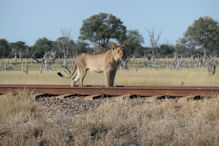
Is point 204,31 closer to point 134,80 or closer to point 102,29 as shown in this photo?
point 102,29

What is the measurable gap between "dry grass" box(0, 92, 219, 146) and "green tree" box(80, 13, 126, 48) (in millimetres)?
41335

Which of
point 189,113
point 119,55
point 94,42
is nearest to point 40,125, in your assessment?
point 189,113

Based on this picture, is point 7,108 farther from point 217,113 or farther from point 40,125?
point 217,113

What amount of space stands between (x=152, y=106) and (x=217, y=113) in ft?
4.41

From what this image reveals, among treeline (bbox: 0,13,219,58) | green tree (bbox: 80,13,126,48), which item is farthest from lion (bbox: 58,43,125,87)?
green tree (bbox: 80,13,126,48)

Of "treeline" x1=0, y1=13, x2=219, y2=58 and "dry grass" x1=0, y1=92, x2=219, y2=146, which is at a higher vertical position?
"treeline" x1=0, y1=13, x2=219, y2=58

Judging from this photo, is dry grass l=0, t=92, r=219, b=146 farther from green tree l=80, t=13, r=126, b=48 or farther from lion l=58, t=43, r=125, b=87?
green tree l=80, t=13, r=126, b=48

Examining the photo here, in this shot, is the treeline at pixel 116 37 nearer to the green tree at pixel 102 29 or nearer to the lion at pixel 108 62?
the green tree at pixel 102 29

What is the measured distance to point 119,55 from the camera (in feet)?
35.4

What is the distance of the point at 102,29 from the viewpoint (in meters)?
49.7

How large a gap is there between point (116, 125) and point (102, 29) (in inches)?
1733

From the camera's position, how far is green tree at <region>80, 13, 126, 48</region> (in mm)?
49031

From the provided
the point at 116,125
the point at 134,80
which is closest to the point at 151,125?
the point at 116,125

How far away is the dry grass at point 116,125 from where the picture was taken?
5.43 meters
